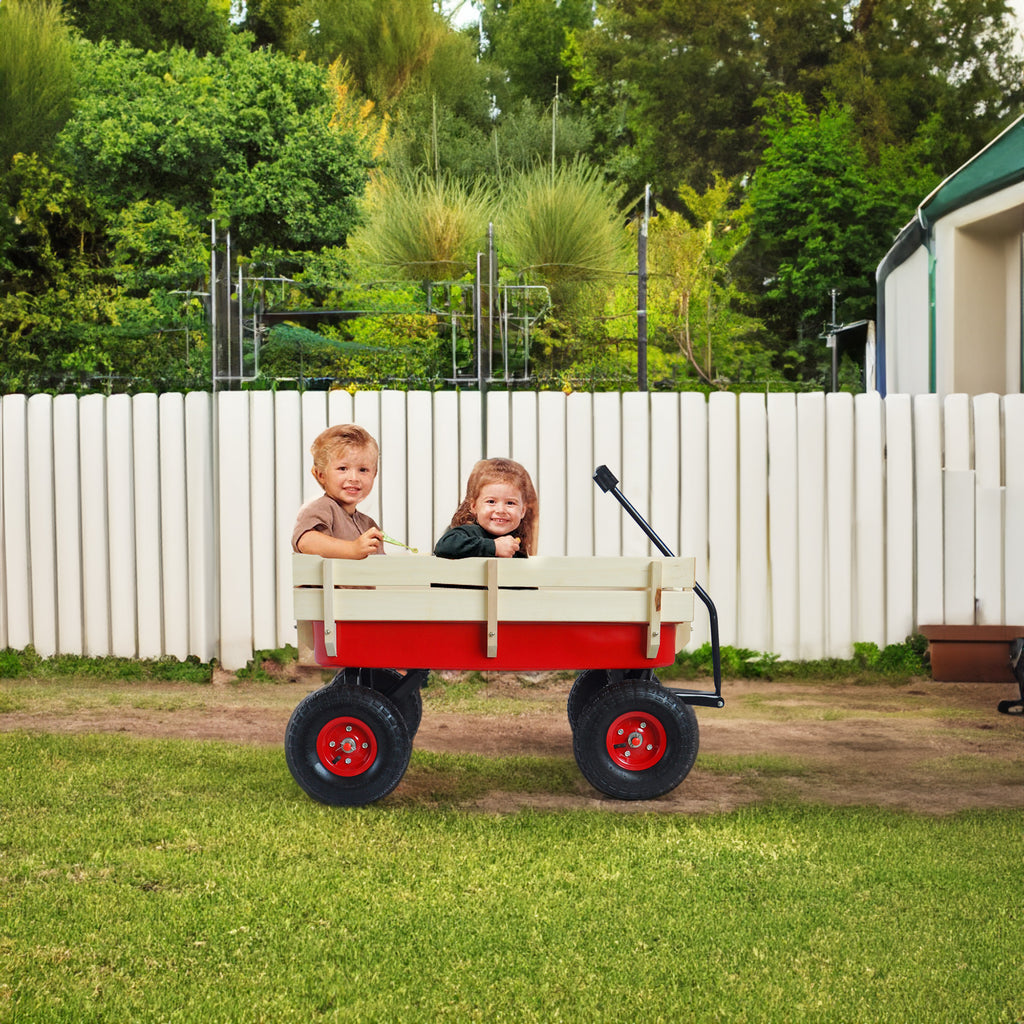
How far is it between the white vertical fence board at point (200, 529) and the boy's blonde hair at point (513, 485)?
12.0ft

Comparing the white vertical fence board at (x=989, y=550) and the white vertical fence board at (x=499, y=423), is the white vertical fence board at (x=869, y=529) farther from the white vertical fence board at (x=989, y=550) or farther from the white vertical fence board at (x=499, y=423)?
the white vertical fence board at (x=499, y=423)

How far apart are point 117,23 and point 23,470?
4085 centimetres

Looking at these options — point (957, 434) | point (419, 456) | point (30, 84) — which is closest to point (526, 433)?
point (419, 456)

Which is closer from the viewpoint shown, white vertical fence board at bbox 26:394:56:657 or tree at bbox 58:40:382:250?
white vertical fence board at bbox 26:394:56:657

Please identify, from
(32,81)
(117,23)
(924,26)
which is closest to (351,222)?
(32,81)

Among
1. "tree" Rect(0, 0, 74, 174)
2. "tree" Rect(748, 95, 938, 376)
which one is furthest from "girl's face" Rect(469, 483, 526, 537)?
Result: "tree" Rect(0, 0, 74, 174)

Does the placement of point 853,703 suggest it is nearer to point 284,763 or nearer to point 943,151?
point 284,763

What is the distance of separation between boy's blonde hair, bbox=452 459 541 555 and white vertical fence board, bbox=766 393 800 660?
3.62 metres

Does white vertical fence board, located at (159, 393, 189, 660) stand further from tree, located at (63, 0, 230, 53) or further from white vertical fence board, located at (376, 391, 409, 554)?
tree, located at (63, 0, 230, 53)

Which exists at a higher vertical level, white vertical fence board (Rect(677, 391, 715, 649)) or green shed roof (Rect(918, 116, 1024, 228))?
green shed roof (Rect(918, 116, 1024, 228))

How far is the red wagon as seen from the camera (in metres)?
5.30

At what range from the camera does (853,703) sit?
809 centimetres

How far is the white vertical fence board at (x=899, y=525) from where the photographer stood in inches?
352

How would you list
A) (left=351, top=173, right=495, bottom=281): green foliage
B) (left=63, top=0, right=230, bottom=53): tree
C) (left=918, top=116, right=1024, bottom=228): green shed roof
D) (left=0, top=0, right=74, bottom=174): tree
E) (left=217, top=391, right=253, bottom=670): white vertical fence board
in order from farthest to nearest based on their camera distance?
(left=63, top=0, right=230, bottom=53): tree → (left=0, top=0, right=74, bottom=174): tree → (left=351, top=173, right=495, bottom=281): green foliage → (left=918, top=116, right=1024, bottom=228): green shed roof → (left=217, top=391, right=253, bottom=670): white vertical fence board
